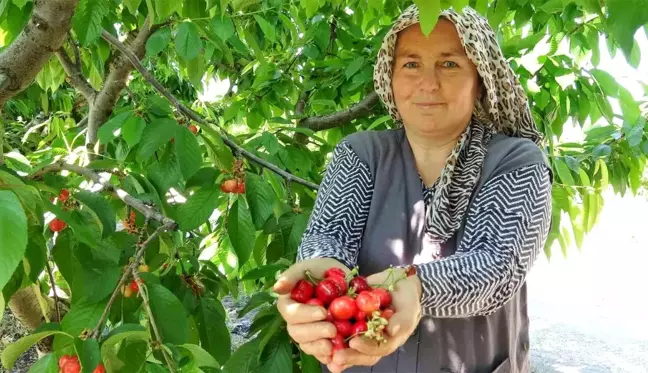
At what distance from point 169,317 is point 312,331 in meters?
0.36

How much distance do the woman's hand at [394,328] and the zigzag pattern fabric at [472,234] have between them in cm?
4

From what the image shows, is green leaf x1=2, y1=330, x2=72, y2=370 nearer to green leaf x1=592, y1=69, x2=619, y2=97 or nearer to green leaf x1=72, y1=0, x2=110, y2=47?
green leaf x1=72, y1=0, x2=110, y2=47

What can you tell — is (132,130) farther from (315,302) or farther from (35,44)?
(315,302)

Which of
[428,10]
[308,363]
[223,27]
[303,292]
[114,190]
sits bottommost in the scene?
[308,363]

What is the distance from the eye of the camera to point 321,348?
39.8 inches

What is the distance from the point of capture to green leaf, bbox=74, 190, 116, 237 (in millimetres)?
1430

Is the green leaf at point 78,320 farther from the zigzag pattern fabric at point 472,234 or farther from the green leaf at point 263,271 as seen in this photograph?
the zigzag pattern fabric at point 472,234

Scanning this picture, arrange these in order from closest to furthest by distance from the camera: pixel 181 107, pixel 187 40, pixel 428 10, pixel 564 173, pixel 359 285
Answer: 1. pixel 428 10
2. pixel 359 285
3. pixel 181 107
4. pixel 187 40
5. pixel 564 173

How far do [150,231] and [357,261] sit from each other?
0.66 m

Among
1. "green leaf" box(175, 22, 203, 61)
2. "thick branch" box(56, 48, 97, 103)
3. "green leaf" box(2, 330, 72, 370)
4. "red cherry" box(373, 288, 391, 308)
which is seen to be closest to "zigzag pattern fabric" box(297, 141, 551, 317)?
"red cherry" box(373, 288, 391, 308)

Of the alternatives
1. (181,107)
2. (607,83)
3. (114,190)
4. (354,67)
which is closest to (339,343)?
(114,190)

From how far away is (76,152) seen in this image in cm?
217

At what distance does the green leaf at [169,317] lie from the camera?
1200 millimetres

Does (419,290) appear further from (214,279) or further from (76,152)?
(76,152)
